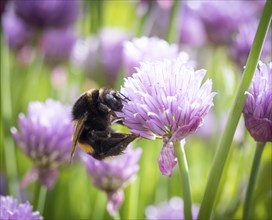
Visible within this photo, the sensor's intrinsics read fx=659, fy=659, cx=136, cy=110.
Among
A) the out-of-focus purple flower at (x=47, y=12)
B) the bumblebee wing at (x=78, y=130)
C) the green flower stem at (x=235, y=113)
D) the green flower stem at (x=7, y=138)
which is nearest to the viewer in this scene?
the green flower stem at (x=235, y=113)

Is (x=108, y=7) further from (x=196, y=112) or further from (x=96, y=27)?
(x=196, y=112)

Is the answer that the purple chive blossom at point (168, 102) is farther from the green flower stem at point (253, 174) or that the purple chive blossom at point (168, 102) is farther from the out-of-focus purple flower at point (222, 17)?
the out-of-focus purple flower at point (222, 17)

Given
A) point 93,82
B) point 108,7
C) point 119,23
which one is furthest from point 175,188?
point 108,7

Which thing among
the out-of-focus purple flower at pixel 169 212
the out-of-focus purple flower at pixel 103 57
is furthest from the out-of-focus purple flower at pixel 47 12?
the out-of-focus purple flower at pixel 169 212

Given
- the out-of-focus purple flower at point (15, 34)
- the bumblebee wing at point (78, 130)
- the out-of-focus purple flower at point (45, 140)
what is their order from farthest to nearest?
the out-of-focus purple flower at point (15, 34) < the out-of-focus purple flower at point (45, 140) < the bumblebee wing at point (78, 130)

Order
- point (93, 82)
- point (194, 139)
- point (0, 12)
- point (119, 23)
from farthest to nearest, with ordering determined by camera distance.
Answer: point (119, 23)
point (194, 139)
point (93, 82)
point (0, 12)

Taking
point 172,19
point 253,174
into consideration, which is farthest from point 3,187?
point 253,174

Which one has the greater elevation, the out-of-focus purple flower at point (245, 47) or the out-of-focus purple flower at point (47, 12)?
the out-of-focus purple flower at point (47, 12)
